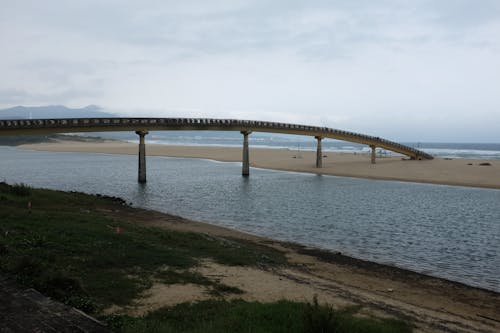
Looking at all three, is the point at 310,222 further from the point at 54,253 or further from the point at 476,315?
the point at 54,253

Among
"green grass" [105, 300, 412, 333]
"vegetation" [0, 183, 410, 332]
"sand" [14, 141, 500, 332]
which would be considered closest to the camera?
"green grass" [105, 300, 412, 333]

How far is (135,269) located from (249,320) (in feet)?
18.8

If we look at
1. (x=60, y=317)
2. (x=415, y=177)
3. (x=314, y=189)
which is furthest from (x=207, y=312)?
(x=415, y=177)

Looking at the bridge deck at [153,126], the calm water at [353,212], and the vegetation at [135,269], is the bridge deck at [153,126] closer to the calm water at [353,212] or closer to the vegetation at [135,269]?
the calm water at [353,212]

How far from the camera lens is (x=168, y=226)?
23766 mm

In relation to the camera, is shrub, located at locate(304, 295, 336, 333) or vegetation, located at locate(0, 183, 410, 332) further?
vegetation, located at locate(0, 183, 410, 332)

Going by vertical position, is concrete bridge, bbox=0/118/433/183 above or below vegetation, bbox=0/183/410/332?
above

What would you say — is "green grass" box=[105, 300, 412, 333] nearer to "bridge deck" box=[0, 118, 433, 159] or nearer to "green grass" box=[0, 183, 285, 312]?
"green grass" box=[0, 183, 285, 312]

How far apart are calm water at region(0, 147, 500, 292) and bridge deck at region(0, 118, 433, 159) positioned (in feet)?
20.8

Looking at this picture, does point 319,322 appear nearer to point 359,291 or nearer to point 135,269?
point 359,291

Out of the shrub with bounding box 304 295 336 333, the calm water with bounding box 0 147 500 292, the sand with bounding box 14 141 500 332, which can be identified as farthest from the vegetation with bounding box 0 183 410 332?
the calm water with bounding box 0 147 500 292

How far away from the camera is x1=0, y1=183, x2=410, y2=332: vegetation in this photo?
878cm

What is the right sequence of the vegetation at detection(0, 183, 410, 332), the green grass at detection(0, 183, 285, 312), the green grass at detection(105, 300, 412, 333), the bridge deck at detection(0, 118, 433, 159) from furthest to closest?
1. the bridge deck at detection(0, 118, 433, 159)
2. the green grass at detection(0, 183, 285, 312)
3. the vegetation at detection(0, 183, 410, 332)
4. the green grass at detection(105, 300, 412, 333)

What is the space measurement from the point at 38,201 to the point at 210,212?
11.4 m
